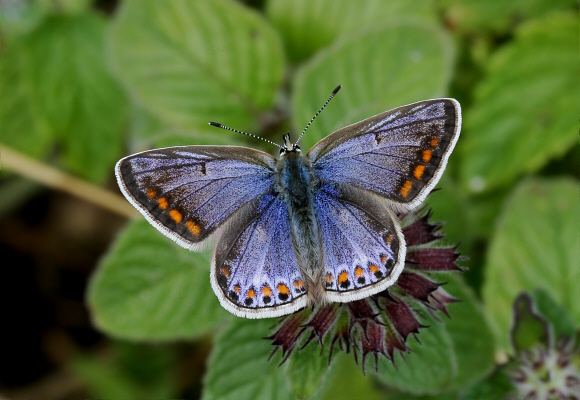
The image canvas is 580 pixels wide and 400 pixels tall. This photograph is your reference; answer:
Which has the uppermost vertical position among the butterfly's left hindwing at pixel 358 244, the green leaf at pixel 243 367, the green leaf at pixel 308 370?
the butterfly's left hindwing at pixel 358 244

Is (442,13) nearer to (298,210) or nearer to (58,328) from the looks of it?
(298,210)

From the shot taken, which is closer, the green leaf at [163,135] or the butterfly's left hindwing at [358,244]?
the butterfly's left hindwing at [358,244]

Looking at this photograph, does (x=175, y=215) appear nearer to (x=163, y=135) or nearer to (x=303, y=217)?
(x=303, y=217)

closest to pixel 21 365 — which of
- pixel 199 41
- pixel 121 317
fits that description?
pixel 121 317

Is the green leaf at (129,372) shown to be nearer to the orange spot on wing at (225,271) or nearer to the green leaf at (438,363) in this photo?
the green leaf at (438,363)

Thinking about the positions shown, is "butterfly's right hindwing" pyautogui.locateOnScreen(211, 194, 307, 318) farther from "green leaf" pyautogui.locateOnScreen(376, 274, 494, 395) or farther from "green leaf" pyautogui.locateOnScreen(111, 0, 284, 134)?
"green leaf" pyautogui.locateOnScreen(111, 0, 284, 134)

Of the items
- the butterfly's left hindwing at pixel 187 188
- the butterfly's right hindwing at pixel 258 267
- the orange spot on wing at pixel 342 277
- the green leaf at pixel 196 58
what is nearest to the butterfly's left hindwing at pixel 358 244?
the orange spot on wing at pixel 342 277
